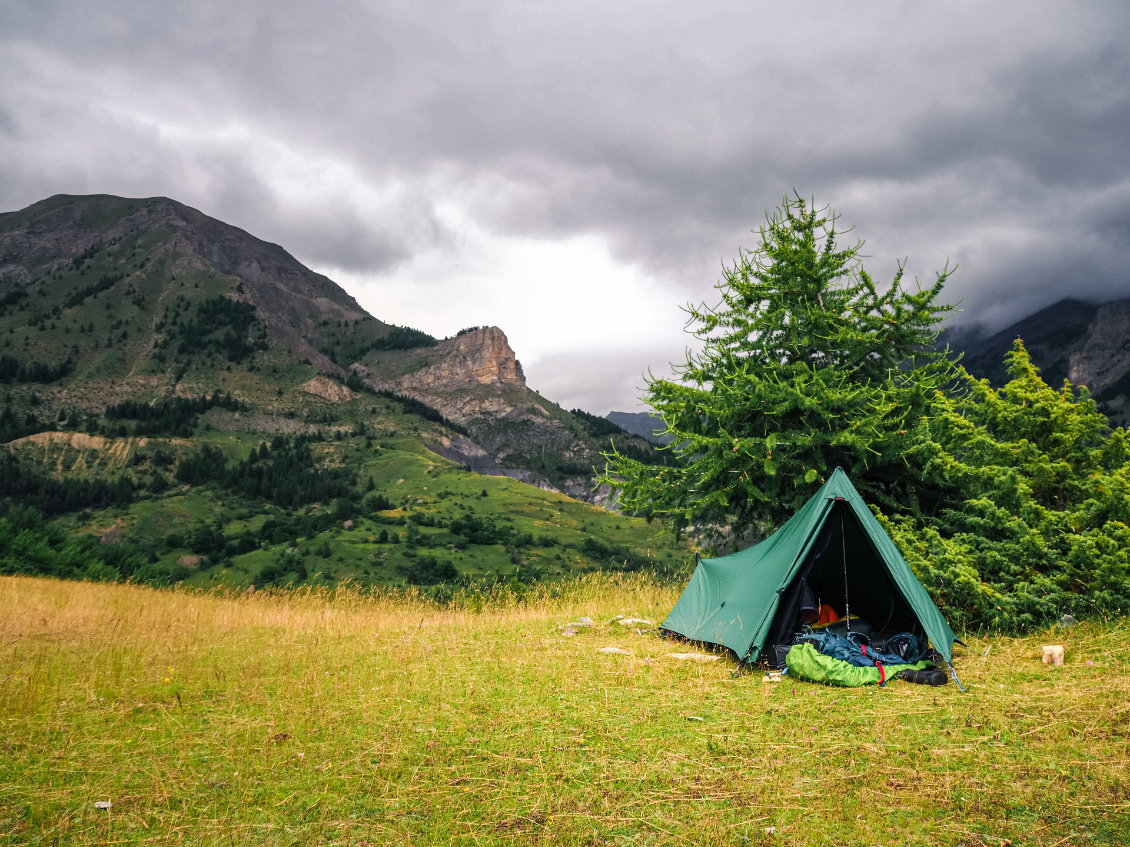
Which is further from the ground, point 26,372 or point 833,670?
point 26,372

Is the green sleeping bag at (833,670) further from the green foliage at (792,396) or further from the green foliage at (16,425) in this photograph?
the green foliage at (16,425)

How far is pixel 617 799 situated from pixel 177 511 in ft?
413

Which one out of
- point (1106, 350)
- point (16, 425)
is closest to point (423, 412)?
point (16, 425)

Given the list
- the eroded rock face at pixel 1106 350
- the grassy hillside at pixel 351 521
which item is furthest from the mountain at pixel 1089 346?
the grassy hillside at pixel 351 521

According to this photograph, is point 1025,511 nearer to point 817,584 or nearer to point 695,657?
point 817,584

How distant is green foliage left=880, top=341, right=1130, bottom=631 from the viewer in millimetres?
9438

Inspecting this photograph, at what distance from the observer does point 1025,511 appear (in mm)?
10234

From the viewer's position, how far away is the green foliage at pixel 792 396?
12.9 meters

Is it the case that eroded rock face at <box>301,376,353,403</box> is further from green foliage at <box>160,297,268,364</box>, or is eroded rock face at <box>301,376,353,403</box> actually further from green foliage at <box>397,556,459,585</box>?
green foliage at <box>397,556,459,585</box>

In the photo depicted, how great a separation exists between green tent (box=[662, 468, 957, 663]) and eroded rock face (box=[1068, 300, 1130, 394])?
5534 inches

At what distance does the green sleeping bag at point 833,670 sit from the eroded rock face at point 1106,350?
142896mm

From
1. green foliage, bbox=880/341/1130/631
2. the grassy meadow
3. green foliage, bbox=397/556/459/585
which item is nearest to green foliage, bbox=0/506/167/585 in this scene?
the grassy meadow

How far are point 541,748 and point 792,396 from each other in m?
9.51

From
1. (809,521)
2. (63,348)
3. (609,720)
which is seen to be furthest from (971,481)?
(63,348)
